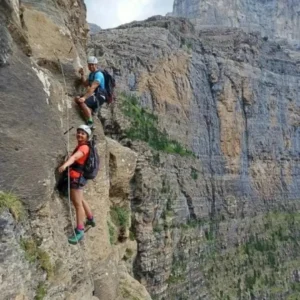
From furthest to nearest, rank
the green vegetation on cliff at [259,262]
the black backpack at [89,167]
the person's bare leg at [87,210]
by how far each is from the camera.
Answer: the green vegetation on cliff at [259,262] → the person's bare leg at [87,210] → the black backpack at [89,167]

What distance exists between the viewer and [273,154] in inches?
2196

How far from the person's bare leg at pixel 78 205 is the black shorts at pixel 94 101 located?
85.4 inches

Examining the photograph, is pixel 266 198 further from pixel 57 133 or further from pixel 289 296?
pixel 57 133

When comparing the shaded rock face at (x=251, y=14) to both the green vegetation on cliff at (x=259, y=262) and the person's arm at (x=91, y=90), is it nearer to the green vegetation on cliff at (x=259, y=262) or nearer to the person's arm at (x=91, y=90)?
the green vegetation on cliff at (x=259, y=262)

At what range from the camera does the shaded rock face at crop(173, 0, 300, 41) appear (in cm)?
11844

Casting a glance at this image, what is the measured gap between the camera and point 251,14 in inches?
5015

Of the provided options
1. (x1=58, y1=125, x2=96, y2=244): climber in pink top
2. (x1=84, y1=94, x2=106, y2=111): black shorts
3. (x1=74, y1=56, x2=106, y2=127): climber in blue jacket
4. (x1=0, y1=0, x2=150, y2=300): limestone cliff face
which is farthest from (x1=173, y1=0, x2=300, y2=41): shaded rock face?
(x1=58, y1=125, x2=96, y2=244): climber in pink top

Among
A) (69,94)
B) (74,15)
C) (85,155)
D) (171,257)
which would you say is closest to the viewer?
(85,155)

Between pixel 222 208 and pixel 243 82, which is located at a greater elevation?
pixel 243 82

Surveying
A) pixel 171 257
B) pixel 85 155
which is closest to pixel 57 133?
pixel 85 155

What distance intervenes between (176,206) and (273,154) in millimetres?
20204

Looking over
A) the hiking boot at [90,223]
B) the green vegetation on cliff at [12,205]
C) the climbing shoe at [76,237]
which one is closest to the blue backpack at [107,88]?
the hiking boot at [90,223]

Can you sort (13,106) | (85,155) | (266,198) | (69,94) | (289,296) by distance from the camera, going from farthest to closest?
(266,198) < (289,296) < (69,94) < (85,155) < (13,106)

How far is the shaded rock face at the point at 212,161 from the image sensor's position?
36062 mm
